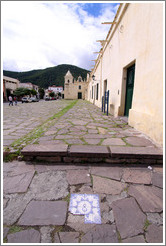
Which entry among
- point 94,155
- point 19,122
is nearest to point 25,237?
point 94,155

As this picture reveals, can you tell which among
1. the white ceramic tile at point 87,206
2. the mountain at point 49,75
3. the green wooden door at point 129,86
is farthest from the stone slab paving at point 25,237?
the mountain at point 49,75

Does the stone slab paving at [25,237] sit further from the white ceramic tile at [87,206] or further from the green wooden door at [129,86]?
the green wooden door at [129,86]

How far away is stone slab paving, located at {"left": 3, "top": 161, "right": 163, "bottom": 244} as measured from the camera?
3.63ft

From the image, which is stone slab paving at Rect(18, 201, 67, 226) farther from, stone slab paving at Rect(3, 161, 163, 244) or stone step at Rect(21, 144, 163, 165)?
stone step at Rect(21, 144, 163, 165)

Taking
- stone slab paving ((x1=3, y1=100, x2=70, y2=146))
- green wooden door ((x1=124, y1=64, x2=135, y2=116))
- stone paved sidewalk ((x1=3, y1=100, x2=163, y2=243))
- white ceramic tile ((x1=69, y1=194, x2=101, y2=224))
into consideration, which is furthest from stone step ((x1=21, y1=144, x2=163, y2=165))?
green wooden door ((x1=124, y1=64, x2=135, y2=116))

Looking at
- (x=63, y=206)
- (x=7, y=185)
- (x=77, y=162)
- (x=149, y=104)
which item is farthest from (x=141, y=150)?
(x=7, y=185)

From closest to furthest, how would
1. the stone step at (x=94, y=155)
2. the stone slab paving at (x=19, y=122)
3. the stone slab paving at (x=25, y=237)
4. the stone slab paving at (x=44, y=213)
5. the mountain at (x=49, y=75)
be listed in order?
the stone slab paving at (x=25, y=237) < the stone slab paving at (x=44, y=213) < the stone step at (x=94, y=155) < the stone slab paving at (x=19, y=122) < the mountain at (x=49, y=75)

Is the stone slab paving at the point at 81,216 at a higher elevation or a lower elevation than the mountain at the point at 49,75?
lower

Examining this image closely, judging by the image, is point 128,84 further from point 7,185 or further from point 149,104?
point 7,185

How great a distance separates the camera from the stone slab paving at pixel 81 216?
1107 mm

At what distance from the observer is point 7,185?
1.69 m

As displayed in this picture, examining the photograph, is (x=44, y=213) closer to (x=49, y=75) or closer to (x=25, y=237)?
(x=25, y=237)

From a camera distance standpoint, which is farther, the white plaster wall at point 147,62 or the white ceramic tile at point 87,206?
the white plaster wall at point 147,62

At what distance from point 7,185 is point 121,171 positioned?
1.72 meters
